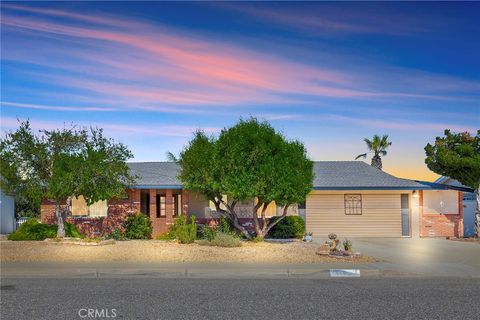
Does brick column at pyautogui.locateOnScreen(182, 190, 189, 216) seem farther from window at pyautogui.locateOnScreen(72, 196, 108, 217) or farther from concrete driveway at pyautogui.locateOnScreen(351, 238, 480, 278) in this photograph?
concrete driveway at pyautogui.locateOnScreen(351, 238, 480, 278)

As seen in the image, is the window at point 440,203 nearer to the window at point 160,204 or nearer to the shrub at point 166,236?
the shrub at point 166,236

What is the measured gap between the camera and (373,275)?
1567 cm

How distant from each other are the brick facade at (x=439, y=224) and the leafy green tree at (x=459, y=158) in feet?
5.50

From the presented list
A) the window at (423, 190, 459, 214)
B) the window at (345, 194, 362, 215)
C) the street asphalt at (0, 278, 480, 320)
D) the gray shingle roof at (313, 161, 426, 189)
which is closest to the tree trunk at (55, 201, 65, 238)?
the street asphalt at (0, 278, 480, 320)

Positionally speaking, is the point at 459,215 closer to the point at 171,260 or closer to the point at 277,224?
the point at 277,224

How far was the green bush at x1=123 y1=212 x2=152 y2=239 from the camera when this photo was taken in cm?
2691

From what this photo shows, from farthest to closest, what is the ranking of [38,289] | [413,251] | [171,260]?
[413,251]
[171,260]
[38,289]

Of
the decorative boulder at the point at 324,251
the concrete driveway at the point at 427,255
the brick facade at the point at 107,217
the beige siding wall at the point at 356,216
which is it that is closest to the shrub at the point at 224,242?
the decorative boulder at the point at 324,251

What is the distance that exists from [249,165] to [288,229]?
200 inches

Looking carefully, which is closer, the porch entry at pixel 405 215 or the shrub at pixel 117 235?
the shrub at pixel 117 235

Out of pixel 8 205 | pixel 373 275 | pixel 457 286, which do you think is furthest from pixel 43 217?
pixel 457 286

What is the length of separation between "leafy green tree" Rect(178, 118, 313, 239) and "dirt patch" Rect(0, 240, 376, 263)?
2.63 m

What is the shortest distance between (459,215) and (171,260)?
18.8 meters

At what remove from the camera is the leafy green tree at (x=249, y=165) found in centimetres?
2292
